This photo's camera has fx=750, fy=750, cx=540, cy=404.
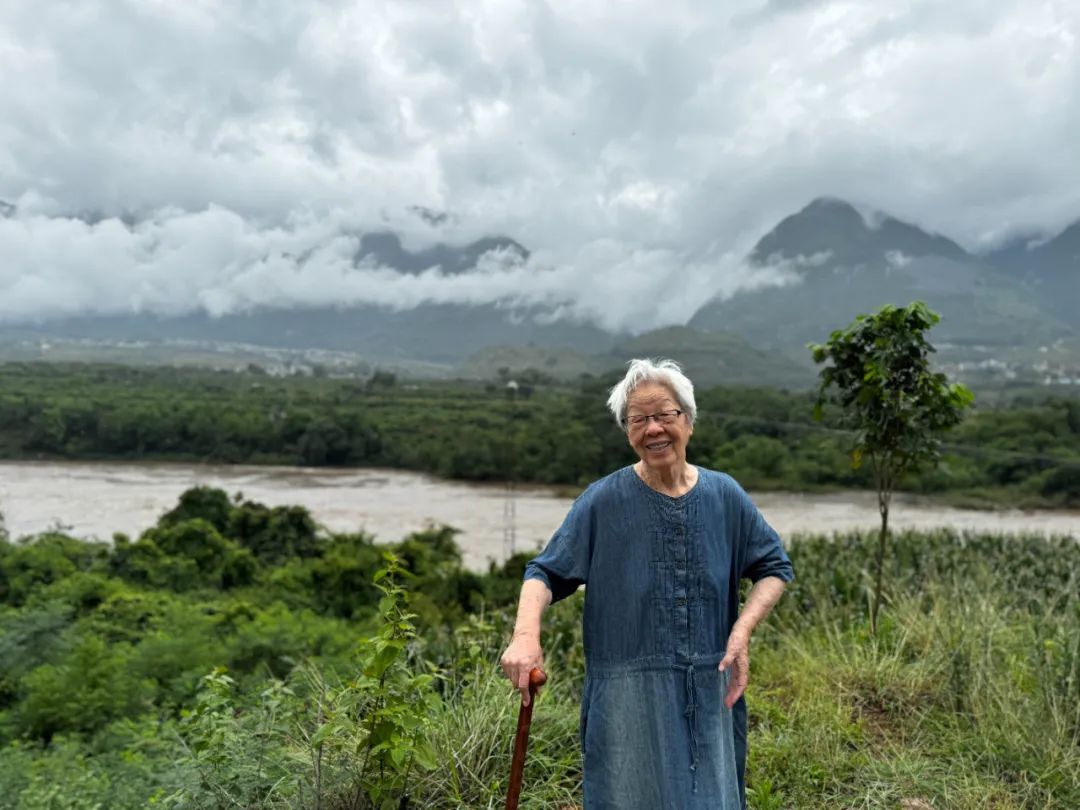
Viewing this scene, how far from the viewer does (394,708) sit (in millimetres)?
2221

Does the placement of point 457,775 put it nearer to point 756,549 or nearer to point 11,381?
point 756,549

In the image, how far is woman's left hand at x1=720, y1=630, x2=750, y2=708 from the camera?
1875 mm

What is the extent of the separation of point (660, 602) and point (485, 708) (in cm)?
158

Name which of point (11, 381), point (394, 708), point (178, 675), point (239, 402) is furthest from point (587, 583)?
point (11, 381)

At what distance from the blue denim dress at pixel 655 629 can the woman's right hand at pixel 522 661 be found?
19cm

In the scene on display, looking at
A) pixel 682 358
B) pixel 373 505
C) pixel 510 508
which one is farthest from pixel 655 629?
pixel 682 358

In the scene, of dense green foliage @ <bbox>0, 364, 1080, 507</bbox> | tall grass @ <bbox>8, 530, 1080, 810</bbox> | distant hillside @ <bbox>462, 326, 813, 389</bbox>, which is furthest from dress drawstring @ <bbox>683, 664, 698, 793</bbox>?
distant hillside @ <bbox>462, 326, 813, 389</bbox>

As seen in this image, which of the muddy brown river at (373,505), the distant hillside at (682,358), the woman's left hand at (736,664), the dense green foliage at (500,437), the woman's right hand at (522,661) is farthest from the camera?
the distant hillside at (682,358)

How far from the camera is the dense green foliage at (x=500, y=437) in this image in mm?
26406

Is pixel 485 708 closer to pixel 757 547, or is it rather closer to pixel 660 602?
pixel 660 602

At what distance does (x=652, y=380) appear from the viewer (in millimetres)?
1981

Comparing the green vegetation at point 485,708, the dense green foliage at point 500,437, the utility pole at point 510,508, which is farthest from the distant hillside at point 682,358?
the green vegetation at point 485,708

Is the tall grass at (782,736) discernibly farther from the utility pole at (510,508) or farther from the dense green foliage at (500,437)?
the dense green foliage at (500,437)

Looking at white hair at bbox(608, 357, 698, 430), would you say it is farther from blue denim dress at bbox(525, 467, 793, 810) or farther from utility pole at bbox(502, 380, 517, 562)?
utility pole at bbox(502, 380, 517, 562)
